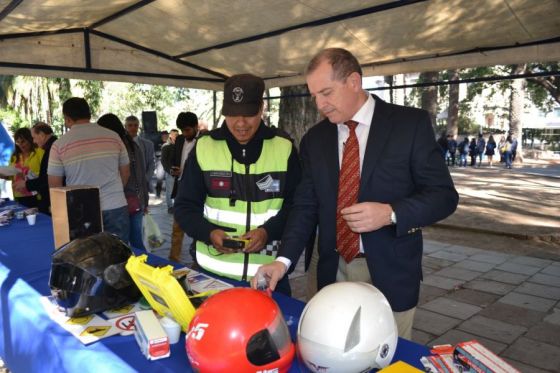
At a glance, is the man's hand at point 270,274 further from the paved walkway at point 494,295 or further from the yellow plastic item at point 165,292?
the paved walkway at point 494,295

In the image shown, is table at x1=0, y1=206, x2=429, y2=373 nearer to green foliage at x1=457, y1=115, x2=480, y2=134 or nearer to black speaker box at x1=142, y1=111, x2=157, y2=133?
black speaker box at x1=142, y1=111, x2=157, y2=133

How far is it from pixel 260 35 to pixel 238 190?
8.00 feet

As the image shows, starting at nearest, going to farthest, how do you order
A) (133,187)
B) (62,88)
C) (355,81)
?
(355,81)
(133,187)
(62,88)

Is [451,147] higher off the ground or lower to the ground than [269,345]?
lower

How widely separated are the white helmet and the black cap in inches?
43.8

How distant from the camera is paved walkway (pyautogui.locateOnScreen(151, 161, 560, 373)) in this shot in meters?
3.57

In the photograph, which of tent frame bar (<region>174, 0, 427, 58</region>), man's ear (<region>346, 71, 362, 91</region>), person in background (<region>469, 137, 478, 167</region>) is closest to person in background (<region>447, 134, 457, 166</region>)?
person in background (<region>469, 137, 478, 167</region>)

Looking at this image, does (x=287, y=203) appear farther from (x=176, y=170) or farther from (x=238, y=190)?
(x=176, y=170)

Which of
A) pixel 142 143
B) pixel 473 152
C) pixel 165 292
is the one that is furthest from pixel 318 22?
pixel 473 152

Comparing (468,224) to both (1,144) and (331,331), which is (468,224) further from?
(1,144)

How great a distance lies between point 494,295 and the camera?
15.4ft

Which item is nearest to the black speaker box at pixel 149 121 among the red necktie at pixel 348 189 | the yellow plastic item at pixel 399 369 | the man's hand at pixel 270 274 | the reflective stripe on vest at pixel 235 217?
the reflective stripe on vest at pixel 235 217

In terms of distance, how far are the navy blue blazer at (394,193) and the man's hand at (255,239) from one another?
8.2 inches

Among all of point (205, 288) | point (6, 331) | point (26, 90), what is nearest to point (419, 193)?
point (205, 288)
